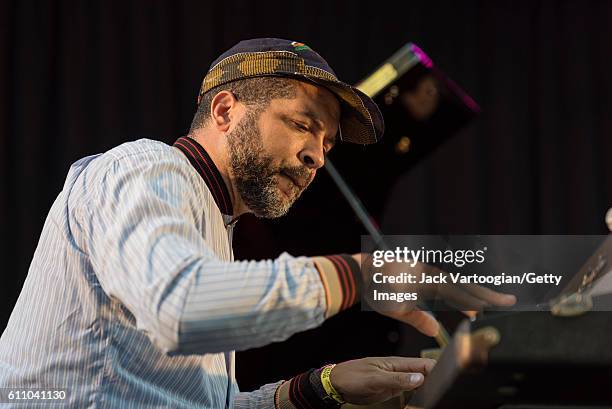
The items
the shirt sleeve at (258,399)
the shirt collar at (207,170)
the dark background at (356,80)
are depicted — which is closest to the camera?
the shirt collar at (207,170)

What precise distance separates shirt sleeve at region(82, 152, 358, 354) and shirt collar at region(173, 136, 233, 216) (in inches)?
11.3

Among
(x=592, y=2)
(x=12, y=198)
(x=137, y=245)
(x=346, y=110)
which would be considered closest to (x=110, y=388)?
(x=137, y=245)

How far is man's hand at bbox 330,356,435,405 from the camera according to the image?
1.40 meters

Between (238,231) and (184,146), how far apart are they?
1.12 m

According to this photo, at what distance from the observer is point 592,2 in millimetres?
3225

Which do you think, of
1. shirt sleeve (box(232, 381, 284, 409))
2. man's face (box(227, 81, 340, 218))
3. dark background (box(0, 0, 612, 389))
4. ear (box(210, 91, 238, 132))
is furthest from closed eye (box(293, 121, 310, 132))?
dark background (box(0, 0, 612, 389))

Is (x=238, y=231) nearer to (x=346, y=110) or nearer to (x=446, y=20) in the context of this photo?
(x=346, y=110)

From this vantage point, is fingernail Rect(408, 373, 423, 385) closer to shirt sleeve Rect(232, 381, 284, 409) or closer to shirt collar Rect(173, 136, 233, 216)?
shirt sleeve Rect(232, 381, 284, 409)

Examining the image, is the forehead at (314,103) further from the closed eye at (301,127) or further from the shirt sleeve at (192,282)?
the shirt sleeve at (192,282)

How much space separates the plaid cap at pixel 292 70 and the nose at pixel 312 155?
10 centimetres

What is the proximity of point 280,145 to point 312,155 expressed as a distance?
0.18 feet

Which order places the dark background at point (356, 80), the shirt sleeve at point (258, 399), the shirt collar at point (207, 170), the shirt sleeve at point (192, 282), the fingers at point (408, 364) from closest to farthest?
the shirt sleeve at point (192, 282) → the shirt collar at point (207, 170) → the fingers at point (408, 364) → the shirt sleeve at point (258, 399) → the dark background at point (356, 80)

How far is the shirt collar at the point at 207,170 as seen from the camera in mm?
1298

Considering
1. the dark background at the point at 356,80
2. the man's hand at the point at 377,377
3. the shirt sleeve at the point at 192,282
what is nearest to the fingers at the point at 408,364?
the man's hand at the point at 377,377
